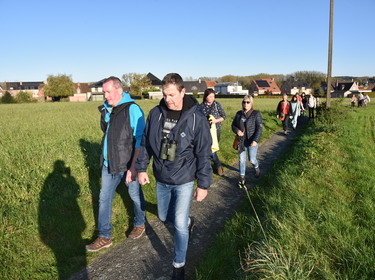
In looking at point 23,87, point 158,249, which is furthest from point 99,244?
point 23,87

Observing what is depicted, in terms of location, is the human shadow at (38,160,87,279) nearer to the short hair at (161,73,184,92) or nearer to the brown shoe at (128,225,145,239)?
the brown shoe at (128,225,145,239)

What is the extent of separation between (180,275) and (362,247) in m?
1.85

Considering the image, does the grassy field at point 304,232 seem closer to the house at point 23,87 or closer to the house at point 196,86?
the house at point 196,86

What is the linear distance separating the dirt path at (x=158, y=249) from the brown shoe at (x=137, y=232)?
62mm

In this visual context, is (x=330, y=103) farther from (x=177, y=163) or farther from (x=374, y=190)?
(x=177, y=163)

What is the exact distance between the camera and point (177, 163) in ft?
9.37

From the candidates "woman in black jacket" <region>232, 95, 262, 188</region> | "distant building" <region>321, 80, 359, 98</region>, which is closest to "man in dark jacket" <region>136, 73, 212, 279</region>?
"woman in black jacket" <region>232, 95, 262, 188</region>

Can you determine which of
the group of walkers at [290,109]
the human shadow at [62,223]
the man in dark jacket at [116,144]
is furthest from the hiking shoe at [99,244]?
the group of walkers at [290,109]

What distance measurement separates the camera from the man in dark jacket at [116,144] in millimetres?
3553

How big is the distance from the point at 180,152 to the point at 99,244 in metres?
1.74

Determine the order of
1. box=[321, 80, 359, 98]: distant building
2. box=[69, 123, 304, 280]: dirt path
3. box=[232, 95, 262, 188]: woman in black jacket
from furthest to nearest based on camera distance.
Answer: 1. box=[321, 80, 359, 98]: distant building
2. box=[232, 95, 262, 188]: woman in black jacket
3. box=[69, 123, 304, 280]: dirt path

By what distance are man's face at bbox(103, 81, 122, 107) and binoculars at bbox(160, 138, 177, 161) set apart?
3.82ft

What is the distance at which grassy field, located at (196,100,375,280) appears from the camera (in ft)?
8.43

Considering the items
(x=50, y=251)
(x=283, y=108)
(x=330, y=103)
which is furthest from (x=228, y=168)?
(x=330, y=103)
